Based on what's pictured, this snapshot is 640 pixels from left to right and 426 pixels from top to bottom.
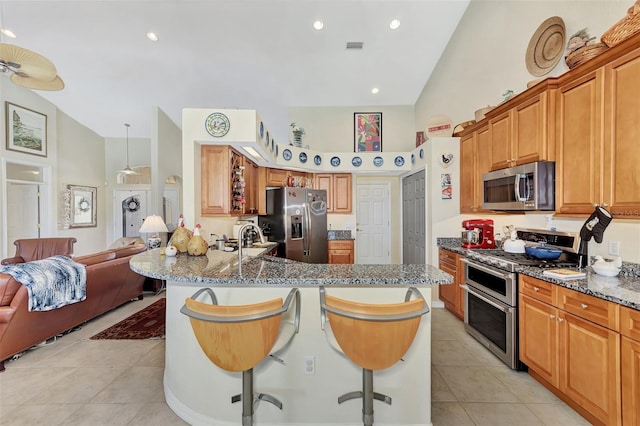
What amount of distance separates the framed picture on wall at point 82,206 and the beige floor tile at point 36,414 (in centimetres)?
566

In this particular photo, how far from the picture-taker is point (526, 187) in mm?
2396

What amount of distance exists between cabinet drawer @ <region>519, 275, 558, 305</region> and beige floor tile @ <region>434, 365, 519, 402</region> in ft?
2.51

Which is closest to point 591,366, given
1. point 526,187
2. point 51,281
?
point 526,187

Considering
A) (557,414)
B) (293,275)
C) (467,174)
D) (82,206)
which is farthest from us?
(82,206)

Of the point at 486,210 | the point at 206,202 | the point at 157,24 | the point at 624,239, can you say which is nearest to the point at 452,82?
the point at 486,210

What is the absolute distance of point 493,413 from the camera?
182 cm

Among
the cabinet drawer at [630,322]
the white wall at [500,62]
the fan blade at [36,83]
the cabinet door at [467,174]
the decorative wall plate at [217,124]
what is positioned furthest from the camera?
the cabinet door at [467,174]

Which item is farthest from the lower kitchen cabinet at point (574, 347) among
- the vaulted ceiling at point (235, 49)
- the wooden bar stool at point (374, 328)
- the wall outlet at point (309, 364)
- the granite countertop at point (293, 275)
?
the vaulted ceiling at point (235, 49)

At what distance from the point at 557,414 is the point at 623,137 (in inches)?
75.4

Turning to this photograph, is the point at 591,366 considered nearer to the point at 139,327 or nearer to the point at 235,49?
the point at 139,327

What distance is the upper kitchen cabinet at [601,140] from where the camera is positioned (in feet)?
5.53

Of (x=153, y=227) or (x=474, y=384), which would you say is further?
(x=153, y=227)

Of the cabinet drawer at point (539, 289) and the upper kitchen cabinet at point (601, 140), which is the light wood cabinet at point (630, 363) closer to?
the cabinet drawer at point (539, 289)

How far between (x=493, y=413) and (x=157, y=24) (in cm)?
552
